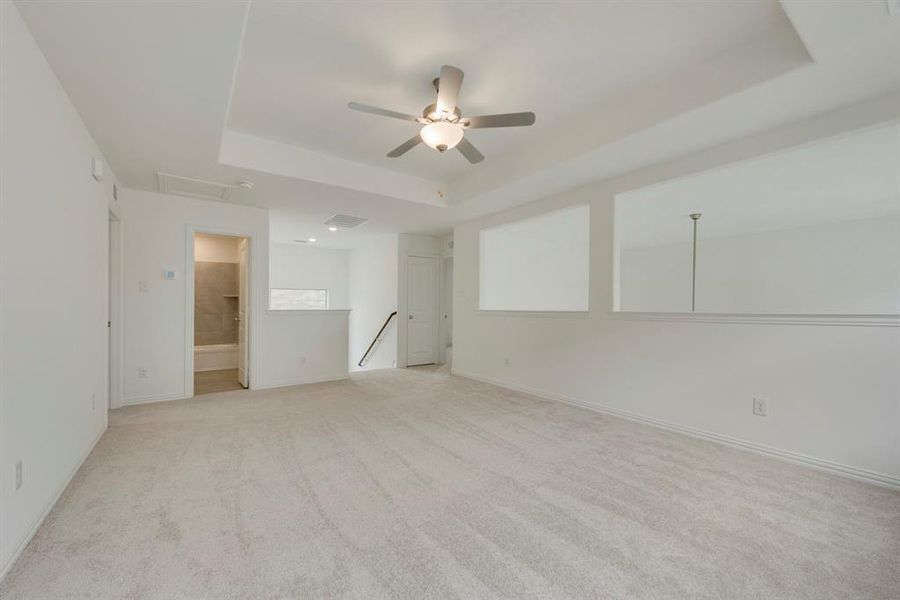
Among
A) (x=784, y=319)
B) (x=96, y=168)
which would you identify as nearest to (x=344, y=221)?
(x=96, y=168)

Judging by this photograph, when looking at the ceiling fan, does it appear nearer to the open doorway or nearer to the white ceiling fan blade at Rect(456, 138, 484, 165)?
the white ceiling fan blade at Rect(456, 138, 484, 165)

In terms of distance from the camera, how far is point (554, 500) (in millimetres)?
2016

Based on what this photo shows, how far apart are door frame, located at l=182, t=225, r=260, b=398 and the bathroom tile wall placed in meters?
2.50

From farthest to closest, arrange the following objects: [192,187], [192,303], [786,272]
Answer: [786,272], [192,303], [192,187]

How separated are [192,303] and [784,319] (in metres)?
5.66

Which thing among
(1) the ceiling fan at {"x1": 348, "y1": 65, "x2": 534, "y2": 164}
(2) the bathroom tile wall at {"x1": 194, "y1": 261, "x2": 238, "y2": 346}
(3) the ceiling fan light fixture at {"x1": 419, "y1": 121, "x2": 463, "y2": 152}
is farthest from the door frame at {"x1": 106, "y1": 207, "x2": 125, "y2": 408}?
(3) the ceiling fan light fixture at {"x1": 419, "y1": 121, "x2": 463, "y2": 152}

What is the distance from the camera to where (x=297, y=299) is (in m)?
8.80

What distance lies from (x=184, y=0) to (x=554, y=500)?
2988 mm

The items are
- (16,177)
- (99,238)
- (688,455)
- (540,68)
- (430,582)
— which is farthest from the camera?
(99,238)

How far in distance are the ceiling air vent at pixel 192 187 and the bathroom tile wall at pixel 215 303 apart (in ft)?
9.38

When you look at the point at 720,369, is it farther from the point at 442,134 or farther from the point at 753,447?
the point at 442,134

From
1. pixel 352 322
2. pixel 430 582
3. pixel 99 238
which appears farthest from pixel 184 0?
pixel 352 322

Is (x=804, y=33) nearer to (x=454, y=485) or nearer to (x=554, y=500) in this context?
(x=554, y=500)

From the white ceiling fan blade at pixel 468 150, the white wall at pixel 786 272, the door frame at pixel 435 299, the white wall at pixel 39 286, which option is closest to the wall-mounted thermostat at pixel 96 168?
the white wall at pixel 39 286
